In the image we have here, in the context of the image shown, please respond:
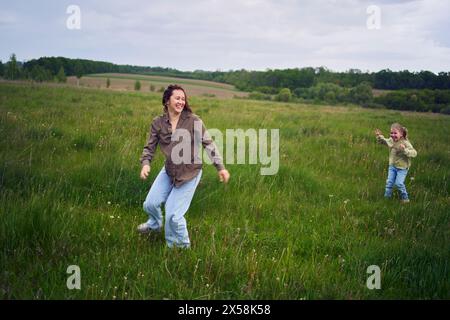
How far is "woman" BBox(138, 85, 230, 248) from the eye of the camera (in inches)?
132

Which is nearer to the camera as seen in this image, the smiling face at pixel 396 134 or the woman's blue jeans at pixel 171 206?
the woman's blue jeans at pixel 171 206

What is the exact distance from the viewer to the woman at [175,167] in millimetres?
3355

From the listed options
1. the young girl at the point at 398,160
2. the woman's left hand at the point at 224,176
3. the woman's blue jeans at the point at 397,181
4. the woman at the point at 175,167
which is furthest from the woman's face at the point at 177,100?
the woman's blue jeans at the point at 397,181

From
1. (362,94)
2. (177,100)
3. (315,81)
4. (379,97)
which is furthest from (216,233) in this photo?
(315,81)

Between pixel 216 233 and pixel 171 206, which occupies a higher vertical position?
pixel 171 206

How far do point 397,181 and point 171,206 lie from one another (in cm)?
388

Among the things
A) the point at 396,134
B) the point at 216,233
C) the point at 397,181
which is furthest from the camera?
the point at 396,134

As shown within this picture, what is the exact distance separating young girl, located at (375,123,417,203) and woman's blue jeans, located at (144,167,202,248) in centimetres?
358

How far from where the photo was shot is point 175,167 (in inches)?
136

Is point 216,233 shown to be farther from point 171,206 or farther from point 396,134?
point 396,134

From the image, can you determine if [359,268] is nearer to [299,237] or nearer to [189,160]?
[299,237]

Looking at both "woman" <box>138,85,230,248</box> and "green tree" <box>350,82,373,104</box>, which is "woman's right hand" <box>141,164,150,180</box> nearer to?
"woman" <box>138,85,230,248</box>

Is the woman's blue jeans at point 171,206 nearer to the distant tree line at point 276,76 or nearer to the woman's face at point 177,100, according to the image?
the woman's face at point 177,100

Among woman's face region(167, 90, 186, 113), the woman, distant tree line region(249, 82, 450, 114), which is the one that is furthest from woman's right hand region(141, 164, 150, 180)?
distant tree line region(249, 82, 450, 114)
